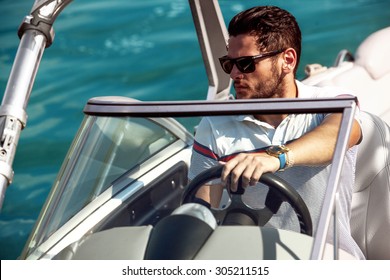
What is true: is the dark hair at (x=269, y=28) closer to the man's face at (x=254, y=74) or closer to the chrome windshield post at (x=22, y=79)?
the man's face at (x=254, y=74)

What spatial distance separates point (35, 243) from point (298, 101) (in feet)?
2.54

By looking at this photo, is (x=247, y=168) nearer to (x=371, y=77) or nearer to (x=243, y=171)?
(x=243, y=171)

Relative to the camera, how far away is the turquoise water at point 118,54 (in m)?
5.65

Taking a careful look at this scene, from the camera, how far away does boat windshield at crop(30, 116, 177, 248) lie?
6.71 ft

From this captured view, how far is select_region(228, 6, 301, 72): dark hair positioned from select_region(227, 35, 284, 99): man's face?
0.08 ft

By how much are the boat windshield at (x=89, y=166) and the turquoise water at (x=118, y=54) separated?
291cm

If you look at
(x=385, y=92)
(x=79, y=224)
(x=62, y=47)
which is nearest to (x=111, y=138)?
(x=79, y=224)

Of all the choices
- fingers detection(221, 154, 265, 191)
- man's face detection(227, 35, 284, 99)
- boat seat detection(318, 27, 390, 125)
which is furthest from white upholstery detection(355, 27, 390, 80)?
fingers detection(221, 154, 265, 191)

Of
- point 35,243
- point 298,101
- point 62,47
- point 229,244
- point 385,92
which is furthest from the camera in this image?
point 62,47

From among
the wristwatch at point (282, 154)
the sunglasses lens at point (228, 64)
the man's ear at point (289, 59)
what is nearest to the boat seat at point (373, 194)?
the man's ear at point (289, 59)

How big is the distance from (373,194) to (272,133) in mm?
611

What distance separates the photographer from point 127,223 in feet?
6.40

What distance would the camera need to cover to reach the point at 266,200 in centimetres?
186

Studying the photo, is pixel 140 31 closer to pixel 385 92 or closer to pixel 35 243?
pixel 385 92
